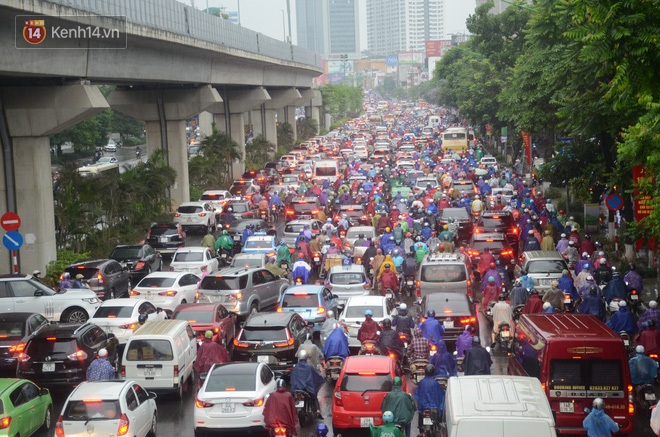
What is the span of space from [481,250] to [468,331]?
1077cm

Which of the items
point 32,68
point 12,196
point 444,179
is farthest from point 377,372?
point 444,179

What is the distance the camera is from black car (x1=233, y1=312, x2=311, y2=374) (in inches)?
697

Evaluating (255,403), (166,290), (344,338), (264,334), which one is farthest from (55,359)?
(166,290)

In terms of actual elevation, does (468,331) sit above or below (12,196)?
below

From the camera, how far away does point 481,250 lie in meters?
27.6

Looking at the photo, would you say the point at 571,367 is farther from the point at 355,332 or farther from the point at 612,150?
the point at 612,150

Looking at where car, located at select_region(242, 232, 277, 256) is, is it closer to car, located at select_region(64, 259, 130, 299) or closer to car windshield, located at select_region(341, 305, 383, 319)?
car, located at select_region(64, 259, 130, 299)

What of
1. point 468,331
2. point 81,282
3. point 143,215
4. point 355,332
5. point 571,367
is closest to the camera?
point 571,367

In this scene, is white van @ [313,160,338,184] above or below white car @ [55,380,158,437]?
above

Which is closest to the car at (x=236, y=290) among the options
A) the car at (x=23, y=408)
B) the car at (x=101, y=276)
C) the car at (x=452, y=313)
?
the car at (x=101, y=276)

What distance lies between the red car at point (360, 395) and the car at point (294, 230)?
18.6 meters

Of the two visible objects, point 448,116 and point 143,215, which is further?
point 448,116

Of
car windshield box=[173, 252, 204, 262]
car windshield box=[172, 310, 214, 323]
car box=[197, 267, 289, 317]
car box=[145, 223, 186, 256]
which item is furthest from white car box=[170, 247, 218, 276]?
car windshield box=[172, 310, 214, 323]

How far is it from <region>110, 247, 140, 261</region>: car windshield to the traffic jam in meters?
0.08
